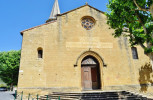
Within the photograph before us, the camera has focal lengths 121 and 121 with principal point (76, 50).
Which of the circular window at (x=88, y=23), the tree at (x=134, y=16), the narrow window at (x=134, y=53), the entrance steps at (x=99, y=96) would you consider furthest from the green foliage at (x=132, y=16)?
the narrow window at (x=134, y=53)

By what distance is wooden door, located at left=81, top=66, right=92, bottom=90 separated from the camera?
13.2 meters

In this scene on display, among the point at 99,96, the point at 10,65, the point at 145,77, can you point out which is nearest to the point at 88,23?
the point at 99,96

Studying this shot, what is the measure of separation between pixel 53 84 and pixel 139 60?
404 inches

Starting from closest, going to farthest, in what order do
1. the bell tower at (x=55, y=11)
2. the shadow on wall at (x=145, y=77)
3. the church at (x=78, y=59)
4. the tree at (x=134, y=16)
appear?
the tree at (x=134, y=16) < the church at (x=78, y=59) < the shadow on wall at (x=145, y=77) < the bell tower at (x=55, y=11)

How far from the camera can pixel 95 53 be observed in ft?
45.0

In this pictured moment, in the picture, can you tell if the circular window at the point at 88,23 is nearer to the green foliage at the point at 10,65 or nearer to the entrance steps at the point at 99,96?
the entrance steps at the point at 99,96

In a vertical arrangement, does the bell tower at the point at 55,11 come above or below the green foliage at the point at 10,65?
above

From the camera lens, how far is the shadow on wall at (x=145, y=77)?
13345 mm

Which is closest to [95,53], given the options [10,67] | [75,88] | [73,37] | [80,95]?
[73,37]

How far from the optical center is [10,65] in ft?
87.0

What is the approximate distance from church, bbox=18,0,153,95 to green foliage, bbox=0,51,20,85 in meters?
16.9

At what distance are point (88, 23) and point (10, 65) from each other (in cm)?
2078

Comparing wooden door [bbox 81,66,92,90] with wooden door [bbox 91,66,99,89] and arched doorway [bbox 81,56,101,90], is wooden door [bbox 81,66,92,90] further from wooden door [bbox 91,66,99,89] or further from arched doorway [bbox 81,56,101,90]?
wooden door [bbox 91,66,99,89]

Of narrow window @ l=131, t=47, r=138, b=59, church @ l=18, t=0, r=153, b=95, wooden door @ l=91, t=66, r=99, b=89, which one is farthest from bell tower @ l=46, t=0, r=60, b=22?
narrow window @ l=131, t=47, r=138, b=59
